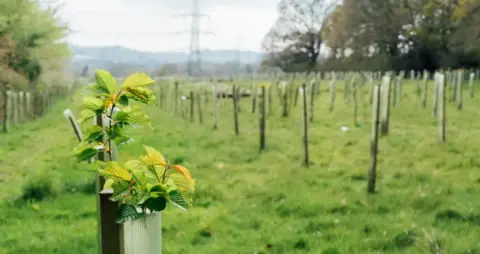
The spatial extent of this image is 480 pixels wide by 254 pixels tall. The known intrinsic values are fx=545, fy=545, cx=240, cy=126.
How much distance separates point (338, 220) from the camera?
21.4 feet

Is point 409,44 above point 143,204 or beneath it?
above

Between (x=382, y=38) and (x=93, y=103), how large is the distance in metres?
44.1

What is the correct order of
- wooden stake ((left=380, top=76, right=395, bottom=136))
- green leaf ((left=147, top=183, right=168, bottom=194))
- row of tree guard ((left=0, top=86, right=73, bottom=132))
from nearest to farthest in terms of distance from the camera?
green leaf ((left=147, top=183, right=168, bottom=194)) → wooden stake ((left=380, top=76, right=395, bottom=136)) → row of tree guard ((left=0, top=86, right=73, bottom=132))

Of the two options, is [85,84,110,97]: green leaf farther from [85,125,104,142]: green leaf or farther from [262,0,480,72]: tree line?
[262,0,480,72]: tree line

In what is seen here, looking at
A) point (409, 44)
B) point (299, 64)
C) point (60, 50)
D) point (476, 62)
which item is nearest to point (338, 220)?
point (60, 50)

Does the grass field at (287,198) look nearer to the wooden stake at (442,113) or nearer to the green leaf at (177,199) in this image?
the wooden stake at (442,113)

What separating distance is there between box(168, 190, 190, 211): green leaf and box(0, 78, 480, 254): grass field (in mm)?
3008

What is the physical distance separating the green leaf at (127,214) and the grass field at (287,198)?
9.68 ft

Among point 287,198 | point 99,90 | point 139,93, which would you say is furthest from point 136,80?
point 287,198

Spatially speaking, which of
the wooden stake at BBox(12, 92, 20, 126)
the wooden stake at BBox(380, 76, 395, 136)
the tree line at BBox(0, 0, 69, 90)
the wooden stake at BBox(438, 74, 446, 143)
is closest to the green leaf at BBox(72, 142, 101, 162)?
the wooden stake at BBox(438, 74, 446, 143)

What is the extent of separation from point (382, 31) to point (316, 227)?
131 ft

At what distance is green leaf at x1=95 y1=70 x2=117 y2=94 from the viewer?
1956 mm

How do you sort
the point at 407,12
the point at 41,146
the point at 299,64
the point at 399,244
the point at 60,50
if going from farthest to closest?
the point at 299,64 < the point at 407,12 < the point at 60,50 < the point at 41,146 < the point at 399,244

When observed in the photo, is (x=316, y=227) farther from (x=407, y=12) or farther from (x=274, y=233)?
(x=407, y=12)
